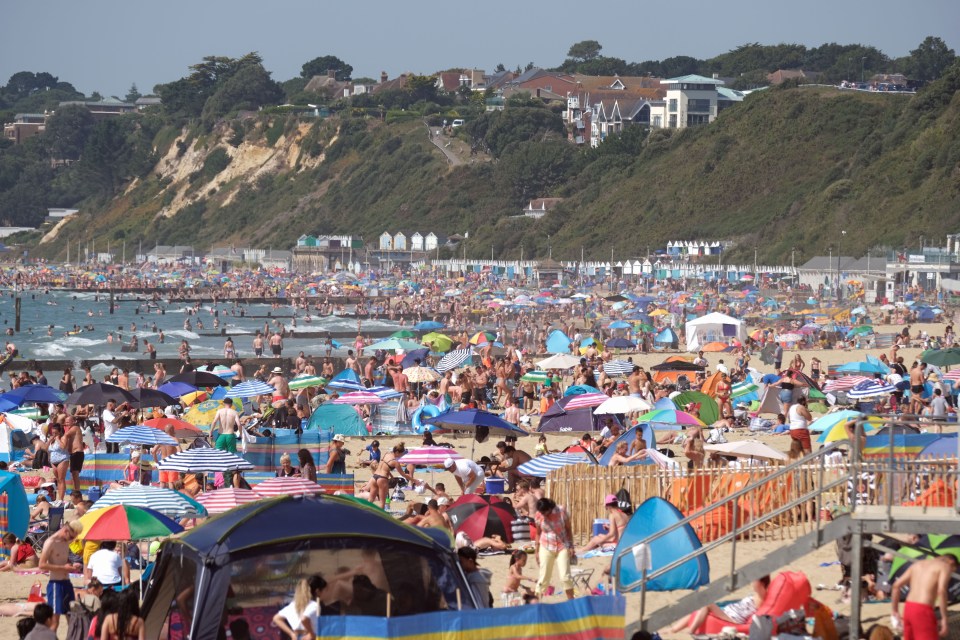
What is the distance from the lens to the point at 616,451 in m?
12.7

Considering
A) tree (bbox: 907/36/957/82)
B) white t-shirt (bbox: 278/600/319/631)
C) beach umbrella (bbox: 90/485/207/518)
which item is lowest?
beach umbrella (bbox: 90/485/207/518)

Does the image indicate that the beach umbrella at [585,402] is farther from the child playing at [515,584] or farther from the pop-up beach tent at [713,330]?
the pop-up beach tent at [713,330]

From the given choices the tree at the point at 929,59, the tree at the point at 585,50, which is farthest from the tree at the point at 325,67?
the tree at the point at 929,59

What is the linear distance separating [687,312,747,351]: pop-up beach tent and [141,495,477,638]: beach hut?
74.3ft

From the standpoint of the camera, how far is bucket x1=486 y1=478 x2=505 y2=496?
12.6 m

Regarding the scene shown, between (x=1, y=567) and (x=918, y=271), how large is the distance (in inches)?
1775

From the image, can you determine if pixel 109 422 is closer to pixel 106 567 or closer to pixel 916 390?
pixel 106 567

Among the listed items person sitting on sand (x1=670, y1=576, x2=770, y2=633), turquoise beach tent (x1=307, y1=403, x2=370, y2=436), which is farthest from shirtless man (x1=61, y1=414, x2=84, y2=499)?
person sitting on sand (x1=670, y1=576, x2=770, y2=633)

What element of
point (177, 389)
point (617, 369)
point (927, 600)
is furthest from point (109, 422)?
point (927, 600)

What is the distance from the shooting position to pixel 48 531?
11.3m

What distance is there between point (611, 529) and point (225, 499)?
3031 mm

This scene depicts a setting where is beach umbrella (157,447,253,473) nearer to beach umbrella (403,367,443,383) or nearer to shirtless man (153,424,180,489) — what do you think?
shirtless man (153,424,180,489)

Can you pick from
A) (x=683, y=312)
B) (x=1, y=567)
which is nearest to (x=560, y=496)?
(x=1, y=567)

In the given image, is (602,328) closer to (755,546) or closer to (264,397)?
(264,397)
